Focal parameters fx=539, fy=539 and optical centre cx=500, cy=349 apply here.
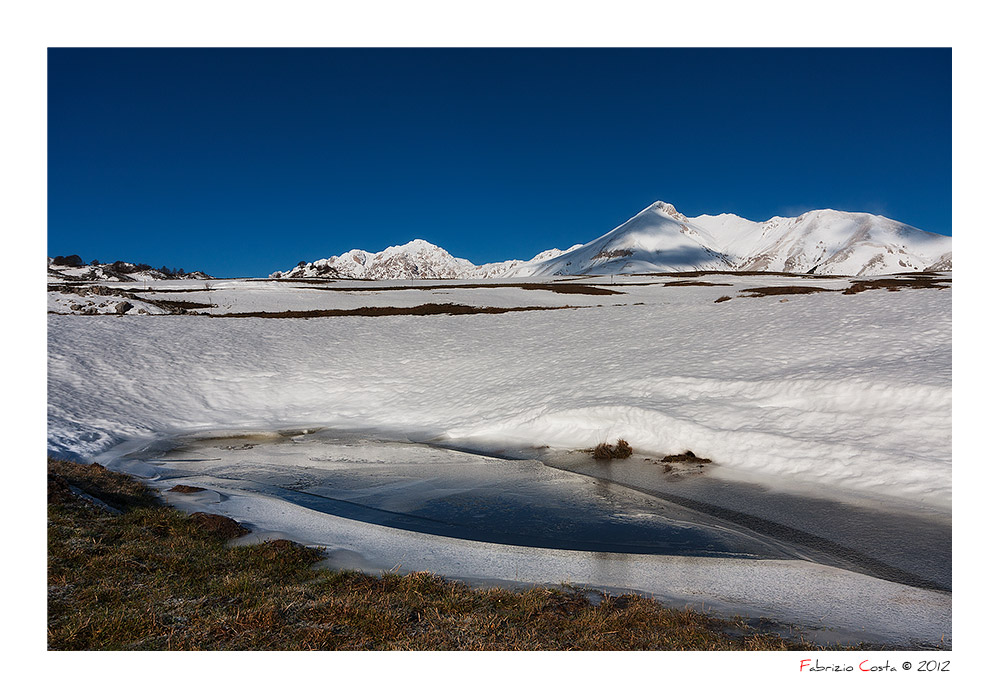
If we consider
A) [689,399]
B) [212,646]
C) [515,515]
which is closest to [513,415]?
[689,399]

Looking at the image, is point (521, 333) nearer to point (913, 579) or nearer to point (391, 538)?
point (391, 538)

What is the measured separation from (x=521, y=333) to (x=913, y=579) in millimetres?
23617

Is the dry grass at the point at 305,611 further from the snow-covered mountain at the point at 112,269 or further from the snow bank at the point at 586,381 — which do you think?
the snow-covered mountain at the point at 112,269

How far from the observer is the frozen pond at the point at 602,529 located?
21.1ft

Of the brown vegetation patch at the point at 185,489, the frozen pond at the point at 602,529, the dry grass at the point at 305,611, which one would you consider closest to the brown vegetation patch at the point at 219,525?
the frozen pond at the point at 602,529

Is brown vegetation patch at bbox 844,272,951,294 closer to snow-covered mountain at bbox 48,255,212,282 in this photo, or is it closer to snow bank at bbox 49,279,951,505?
snow bank at bbox 49,279,951,505

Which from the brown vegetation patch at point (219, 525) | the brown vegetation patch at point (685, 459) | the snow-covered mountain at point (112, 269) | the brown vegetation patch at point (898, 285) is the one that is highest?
the snow-covered mountain at point (112, 269)

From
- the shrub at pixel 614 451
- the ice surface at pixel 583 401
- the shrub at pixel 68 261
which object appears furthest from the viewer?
the shrub at pixel 68 261

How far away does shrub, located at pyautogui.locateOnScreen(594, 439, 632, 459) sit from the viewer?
14.0 m

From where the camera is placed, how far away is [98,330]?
27.6 m

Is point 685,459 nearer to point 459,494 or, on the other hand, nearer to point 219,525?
point 459,494

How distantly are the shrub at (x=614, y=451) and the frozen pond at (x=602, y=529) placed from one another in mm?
481

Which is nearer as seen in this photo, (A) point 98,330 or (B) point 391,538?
(B) point 391,538

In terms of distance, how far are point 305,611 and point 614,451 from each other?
10.0 metres
